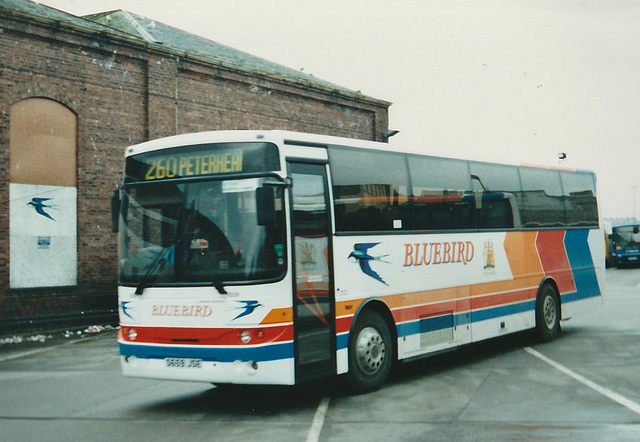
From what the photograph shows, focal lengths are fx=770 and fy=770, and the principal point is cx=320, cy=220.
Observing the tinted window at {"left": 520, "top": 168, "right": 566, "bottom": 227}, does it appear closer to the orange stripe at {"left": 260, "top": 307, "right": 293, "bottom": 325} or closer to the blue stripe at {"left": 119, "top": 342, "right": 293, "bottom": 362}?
the orange stripe at {"left": 260, "top": 307, "right": 293, "bottom": 325}

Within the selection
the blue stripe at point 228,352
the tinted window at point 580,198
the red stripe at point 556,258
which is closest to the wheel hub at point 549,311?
the red stripe at point 556,258

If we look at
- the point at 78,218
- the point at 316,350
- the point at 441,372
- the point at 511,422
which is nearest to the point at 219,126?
the point at 78,218

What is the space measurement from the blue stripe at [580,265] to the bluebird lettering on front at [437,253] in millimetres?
3896

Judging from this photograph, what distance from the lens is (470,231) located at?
11.6m

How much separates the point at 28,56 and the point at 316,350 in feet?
42.6

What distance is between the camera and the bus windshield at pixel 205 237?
7.89 metres

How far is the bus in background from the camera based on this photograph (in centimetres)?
4838

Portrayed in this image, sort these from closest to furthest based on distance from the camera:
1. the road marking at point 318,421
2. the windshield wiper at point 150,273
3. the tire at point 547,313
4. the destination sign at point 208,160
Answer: the road marking at point 318,421, the destination sign at point 208,160, the windshield wiper at point 150,273, the tire at point 547,313

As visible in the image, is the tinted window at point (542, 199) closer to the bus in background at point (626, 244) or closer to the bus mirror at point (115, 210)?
the bus mirror at point (115, 210)

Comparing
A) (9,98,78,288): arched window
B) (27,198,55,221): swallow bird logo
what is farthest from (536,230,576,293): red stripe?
(27,198,55,221): swallow bird logo

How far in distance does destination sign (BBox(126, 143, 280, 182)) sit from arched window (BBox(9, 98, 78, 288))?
33.5 ft

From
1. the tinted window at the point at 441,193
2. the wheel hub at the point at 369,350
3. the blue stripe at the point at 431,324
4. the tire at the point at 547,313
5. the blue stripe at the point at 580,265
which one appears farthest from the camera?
the blue stripe at the point at 580,265

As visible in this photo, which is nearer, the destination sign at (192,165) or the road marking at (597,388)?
the road marking at (597,388)

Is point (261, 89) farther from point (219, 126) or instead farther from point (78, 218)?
point (78, 218)
